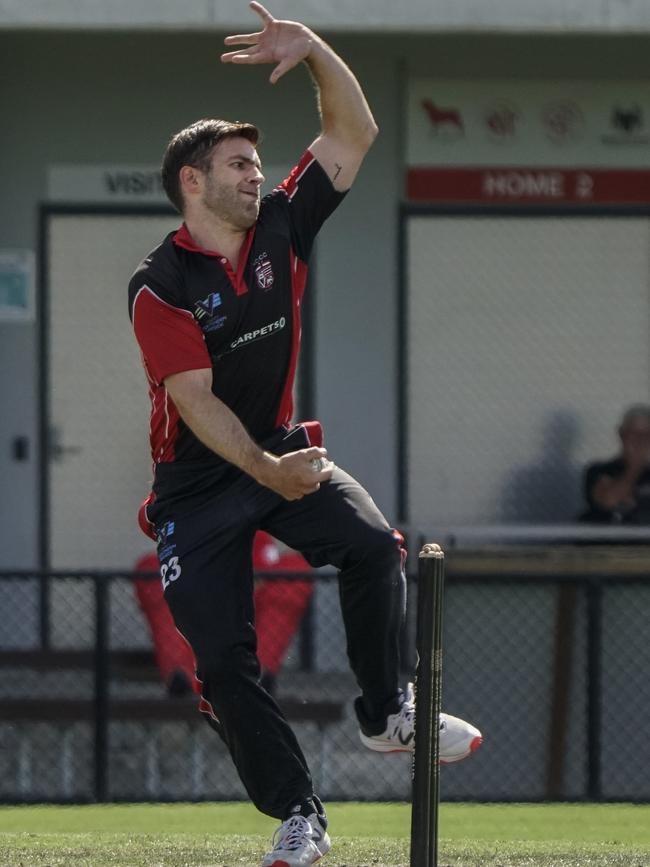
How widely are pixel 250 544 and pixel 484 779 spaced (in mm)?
4138

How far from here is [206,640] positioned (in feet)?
17.9

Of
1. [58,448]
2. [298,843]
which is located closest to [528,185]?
[58,448]

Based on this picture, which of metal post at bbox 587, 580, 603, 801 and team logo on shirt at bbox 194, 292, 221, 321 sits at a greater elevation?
team logo on shirt at bbox 194, 292, 221, 321

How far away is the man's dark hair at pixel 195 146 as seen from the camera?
5.58 meters

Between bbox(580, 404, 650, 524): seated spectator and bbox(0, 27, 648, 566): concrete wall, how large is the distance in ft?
4.23

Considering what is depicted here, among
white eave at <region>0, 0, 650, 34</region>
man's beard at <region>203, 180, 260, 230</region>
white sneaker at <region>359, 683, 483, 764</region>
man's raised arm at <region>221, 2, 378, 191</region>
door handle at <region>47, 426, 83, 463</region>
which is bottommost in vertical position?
white sneaker at <region>359, 683, 483, 764</region>

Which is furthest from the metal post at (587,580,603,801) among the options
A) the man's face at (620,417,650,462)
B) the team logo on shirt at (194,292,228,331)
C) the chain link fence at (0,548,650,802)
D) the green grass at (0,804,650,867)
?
the team logo on shirt at (194,292,228,331)

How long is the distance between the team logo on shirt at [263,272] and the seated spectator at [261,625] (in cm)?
394

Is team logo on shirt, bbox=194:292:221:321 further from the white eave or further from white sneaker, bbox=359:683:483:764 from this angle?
the white eave

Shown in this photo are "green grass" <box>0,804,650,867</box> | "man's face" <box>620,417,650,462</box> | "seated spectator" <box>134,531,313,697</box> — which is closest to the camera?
"green grass" <box>0,804,650,867</box>

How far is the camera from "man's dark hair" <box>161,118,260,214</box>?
5.58 m

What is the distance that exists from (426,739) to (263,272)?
1.51 meters

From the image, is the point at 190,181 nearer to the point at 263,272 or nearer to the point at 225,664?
the point at 263,272

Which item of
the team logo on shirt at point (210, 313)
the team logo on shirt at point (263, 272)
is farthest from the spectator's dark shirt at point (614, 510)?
the team logo on shirt at point (210, 313)
